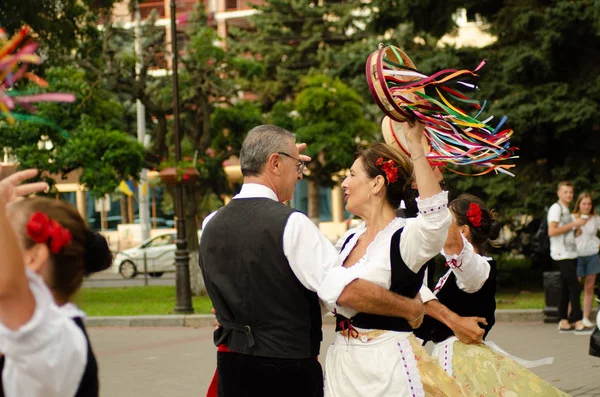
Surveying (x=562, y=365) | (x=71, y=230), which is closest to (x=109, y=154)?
(x=562, y=365)

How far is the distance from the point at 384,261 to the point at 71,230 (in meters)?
1.75

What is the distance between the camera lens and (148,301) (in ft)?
67.6

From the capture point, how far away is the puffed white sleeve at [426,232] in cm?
395

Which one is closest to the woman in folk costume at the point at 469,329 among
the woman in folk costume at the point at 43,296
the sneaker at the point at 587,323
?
the woman in folk costume at the point at 43,296

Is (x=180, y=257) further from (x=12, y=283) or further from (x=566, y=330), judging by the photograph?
(x=12, y=283)

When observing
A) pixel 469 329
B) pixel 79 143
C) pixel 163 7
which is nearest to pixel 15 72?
pixel 469 329

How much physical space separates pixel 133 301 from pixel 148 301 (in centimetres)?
46

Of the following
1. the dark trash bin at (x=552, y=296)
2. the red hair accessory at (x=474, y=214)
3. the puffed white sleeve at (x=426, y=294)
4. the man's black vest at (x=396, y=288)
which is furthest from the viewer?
the dark trash bin at (x=552, y=296)

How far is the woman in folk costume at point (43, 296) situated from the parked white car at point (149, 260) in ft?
92.6

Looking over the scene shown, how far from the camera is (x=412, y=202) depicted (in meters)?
4.86

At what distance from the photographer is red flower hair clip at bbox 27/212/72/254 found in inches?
97.8

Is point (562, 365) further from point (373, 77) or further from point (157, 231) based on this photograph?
point (157, 231)

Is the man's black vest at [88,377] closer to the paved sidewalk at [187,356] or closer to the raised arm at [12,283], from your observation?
the raised arm at [12,283]

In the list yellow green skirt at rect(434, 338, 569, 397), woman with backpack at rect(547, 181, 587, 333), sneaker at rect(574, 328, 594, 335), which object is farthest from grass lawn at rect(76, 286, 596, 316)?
yellow green skirt at rect(434, 338, 569, 397)
